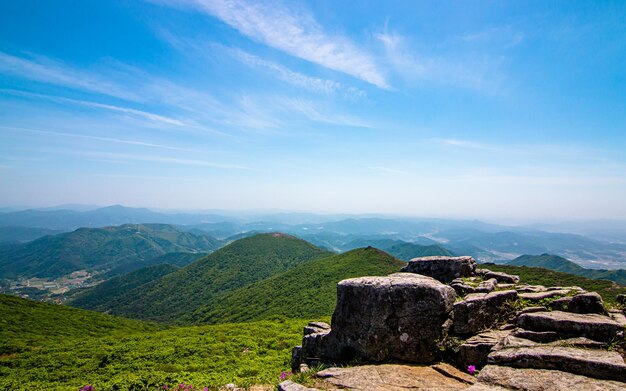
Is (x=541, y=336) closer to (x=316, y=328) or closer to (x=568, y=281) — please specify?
(x=316, y=328)

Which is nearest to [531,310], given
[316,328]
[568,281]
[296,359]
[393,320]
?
[393,320]

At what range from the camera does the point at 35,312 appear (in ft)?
146

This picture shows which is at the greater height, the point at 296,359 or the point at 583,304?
the point at 583,304

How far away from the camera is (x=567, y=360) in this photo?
898 centimetres

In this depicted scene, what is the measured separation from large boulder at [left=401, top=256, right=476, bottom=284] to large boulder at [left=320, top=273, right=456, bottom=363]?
200 inches

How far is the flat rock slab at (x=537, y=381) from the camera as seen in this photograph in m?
8.00

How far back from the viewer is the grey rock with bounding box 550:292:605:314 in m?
11.7

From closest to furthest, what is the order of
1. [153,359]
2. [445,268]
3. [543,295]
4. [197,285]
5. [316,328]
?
[543,295] → [445,268] → [316,328] → [153,359] → [197,285]

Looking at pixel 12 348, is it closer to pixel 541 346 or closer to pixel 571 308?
pixel 541 346

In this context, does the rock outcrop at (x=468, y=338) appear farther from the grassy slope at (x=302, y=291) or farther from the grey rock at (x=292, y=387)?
the grassy slope at (x=302, y=291)

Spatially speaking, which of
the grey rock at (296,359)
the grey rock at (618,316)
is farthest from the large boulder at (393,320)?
the grey rock at (618,316)

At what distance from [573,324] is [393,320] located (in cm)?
645

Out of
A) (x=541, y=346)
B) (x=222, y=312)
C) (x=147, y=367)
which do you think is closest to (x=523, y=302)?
(x=541, y=346)

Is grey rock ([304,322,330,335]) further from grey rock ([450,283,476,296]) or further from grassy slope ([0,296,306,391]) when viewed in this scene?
grey rock ([450,283,476,296])
